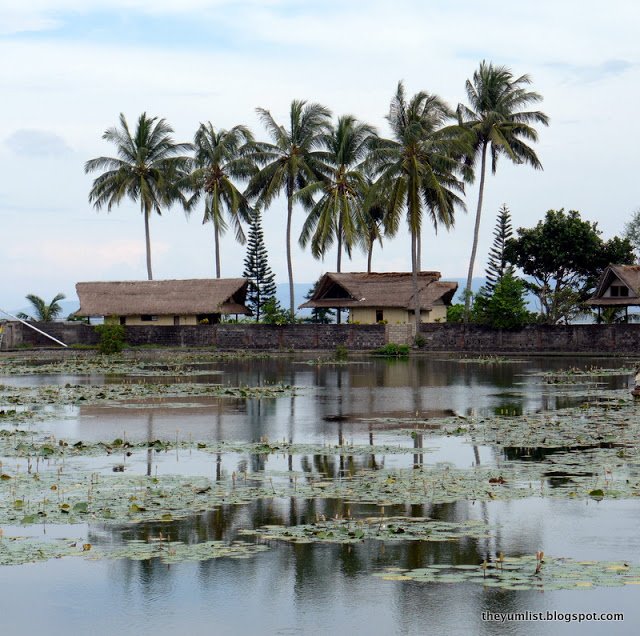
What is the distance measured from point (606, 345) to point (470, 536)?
42.8 metres

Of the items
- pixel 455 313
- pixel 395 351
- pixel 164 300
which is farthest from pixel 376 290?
pixel 164 300

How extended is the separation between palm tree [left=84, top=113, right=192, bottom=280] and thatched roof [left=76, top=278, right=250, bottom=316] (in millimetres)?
4564

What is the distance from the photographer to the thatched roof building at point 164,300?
6228 centimetres

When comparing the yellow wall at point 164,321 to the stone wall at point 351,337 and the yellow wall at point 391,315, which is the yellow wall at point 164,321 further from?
the yellow wall at point 391,315

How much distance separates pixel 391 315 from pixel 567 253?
13.7m

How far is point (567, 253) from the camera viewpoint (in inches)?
2677

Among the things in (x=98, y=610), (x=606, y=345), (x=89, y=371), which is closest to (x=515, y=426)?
(x=98, y=610)

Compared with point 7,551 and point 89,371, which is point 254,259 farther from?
point 7,551

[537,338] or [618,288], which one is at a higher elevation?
[618,288]

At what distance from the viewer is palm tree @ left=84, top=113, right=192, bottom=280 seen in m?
62.3

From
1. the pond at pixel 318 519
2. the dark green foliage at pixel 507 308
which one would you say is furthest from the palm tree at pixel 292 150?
the pond at pixel 318 519

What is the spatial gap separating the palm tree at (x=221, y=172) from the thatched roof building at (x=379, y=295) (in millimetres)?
6119

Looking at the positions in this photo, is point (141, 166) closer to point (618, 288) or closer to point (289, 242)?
point (289, 242)

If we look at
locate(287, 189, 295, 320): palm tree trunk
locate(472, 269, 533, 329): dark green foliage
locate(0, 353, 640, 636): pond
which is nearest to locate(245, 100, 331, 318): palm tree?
locate(287, 189, 295, 320): palm tree trunk
